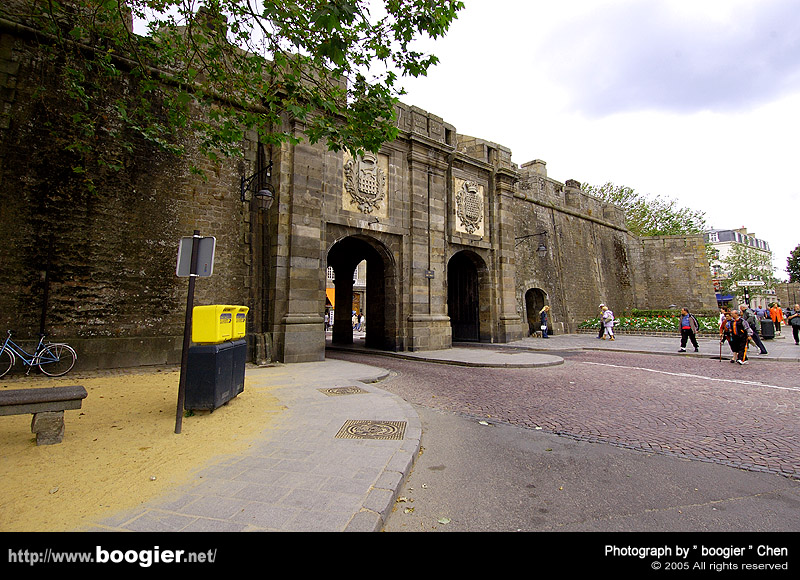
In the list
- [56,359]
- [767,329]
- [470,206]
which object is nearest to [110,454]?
[56,359]

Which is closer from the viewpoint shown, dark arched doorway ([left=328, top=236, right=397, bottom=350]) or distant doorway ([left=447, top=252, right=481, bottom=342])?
dark arched doorway ([left=328, top=236, right=397, bottom=350])

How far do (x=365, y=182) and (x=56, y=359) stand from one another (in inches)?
366

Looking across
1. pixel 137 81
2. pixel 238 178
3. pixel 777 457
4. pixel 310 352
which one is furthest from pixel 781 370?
pixel 137 81

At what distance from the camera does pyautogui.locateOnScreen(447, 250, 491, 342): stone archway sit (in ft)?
56.8

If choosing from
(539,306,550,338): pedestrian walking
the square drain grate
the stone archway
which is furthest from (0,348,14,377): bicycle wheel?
(539,306,550,338): pedestrian walking

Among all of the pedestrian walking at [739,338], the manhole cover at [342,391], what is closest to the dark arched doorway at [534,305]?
the pedestrian walking at [739,338]

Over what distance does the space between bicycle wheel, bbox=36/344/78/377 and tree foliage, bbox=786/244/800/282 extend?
63.3 metres

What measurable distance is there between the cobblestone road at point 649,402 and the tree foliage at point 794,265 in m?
49.0

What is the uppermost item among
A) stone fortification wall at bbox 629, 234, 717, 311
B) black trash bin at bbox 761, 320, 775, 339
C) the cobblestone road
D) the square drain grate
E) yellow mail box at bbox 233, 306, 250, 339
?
stone fortification wall at bbox 629, 234, 717, 311

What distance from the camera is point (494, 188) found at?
17547 mm

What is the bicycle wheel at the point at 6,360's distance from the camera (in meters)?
7.52

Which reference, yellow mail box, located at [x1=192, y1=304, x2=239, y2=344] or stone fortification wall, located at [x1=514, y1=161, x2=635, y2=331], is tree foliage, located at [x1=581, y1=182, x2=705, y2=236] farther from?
yellow mail box, located at [x1=192, y1=304, x2=239, y2=344]

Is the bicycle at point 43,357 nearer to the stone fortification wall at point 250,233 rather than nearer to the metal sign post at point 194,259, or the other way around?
Result: the stone fortification wall at point 250,233

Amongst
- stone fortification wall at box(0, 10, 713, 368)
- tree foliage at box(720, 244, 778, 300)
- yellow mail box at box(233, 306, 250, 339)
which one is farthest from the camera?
tree foliage at box(720, 244, 778, 300)
